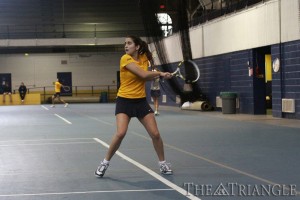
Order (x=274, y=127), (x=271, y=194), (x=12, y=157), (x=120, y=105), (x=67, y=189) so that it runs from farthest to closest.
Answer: (x=274, y=127) < (x=12, y=157) < (x=120, y=105) < (x=67, y=189) < (x=271, y=194)

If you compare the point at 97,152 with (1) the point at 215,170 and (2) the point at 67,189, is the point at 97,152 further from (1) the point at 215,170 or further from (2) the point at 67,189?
(2) the point at 67,189

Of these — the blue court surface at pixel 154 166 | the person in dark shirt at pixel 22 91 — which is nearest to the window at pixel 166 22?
the person in dark shirt at pixel 22 91

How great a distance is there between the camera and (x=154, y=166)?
992 cm

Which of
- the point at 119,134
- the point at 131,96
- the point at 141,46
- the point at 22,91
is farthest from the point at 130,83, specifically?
the point at 22,91

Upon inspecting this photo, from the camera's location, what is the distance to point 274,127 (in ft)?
59.2

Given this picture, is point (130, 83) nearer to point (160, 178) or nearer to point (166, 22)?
point (160, 178)

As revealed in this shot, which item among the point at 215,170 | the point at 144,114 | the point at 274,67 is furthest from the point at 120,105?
the point at 274,67

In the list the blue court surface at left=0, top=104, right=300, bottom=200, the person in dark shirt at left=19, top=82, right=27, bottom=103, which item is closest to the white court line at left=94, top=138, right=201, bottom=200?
the blue court surface at left=0, top=104, right=300, bottom=200

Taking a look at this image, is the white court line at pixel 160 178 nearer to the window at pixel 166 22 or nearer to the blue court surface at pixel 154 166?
the blue court surface at pixel 154 166

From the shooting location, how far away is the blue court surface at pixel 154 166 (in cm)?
754

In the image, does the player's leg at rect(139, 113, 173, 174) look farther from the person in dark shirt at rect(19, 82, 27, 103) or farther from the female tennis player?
the person in dark shirt at rect(19, 82, 27, 103)

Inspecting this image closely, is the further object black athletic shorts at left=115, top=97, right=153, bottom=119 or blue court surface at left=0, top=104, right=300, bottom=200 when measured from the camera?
black athletic shorts at left=115, top=97, right=153, bottom=119

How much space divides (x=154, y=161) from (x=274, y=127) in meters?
8.37

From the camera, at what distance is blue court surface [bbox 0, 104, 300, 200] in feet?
24.7
